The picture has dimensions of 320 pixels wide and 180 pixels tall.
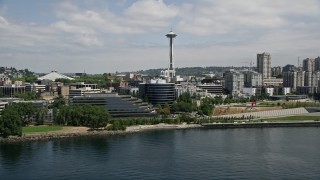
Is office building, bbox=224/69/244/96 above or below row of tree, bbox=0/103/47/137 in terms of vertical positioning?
above

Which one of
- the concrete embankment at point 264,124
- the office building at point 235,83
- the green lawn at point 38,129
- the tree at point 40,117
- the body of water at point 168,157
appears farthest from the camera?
the office building at point 235,83

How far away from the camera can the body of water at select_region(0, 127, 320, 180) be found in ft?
65.8

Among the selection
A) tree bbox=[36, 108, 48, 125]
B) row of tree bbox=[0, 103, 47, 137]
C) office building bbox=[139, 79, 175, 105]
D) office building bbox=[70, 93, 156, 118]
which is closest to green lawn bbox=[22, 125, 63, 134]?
row of tree bbox=[0, 103, 47, 137]

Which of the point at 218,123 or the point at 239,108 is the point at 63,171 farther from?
the point at 239,108

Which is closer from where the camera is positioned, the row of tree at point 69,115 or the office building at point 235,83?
the row of tree at point 69,115

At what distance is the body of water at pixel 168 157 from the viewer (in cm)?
2006

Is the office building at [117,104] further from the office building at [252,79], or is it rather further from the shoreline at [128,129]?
the office building at [252,79]

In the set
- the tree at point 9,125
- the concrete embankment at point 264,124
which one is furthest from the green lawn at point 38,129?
the concrete embankment at point 264,124

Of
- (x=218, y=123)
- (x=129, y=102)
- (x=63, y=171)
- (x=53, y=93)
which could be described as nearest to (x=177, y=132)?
(x=218, y=123)

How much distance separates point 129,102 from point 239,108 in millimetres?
13490

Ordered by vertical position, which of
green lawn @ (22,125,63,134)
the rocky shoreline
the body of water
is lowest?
the body of water

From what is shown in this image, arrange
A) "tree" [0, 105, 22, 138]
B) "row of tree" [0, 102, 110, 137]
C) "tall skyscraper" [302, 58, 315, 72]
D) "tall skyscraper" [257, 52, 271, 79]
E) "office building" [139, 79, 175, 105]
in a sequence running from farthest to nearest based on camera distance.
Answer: "tall skyscraper" [302, 58, 315, 72]
"tall skyscraper" [257, 52, 271, 79]
"office building" [139, 79, 175, 105]
"row of tree" [0, 102, 110, 137]
"tree" [0, 105, 22, 138]

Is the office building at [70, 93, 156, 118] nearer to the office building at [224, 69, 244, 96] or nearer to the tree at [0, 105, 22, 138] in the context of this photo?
the tree at [0, 105, 22, 138]

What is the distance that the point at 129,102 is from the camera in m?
41.6
